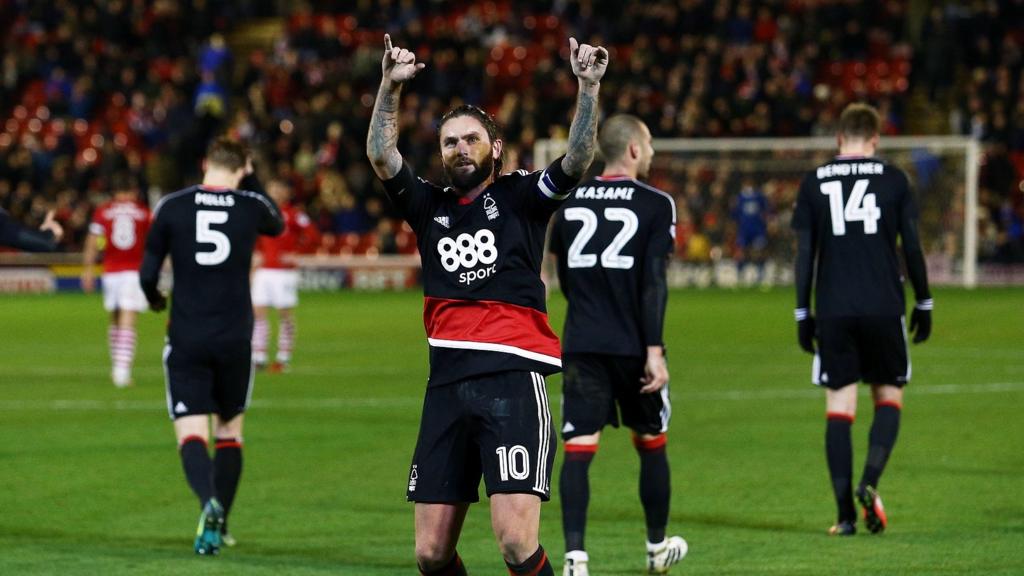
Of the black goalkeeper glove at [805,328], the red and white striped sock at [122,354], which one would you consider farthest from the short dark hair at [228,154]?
the red and white striped sock at [122,354]

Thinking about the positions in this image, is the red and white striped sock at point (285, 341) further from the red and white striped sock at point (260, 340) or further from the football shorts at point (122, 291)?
the football shorts at point (122, 291)

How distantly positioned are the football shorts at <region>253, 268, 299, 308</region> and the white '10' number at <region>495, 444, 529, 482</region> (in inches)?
503

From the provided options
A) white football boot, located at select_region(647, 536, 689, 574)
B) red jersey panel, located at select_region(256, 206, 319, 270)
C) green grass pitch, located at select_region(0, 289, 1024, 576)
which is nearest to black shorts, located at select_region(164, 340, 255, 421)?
green grass pitch, located at select_region(0, 289, 1024, 576)

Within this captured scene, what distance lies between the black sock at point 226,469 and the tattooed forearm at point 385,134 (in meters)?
3.35

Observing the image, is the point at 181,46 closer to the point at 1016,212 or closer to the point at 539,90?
the point at 539,90

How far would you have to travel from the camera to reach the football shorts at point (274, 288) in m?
18.0

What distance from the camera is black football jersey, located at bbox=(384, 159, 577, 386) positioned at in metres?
5.49

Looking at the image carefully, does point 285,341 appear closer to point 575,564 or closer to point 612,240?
point 612,240

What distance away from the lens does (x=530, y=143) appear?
3002 centimetres

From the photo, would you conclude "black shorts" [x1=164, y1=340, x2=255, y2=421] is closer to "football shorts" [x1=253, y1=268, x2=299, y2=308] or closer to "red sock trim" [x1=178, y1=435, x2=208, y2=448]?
"red sock trim" [x1=178, y1=435, x2=208, y2=448]

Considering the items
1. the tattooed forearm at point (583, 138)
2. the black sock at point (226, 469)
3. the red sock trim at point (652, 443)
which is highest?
the tattooed forearm at point (583, 138)

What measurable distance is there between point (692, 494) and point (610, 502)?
0.57m

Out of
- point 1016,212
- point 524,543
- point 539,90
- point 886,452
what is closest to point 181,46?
point 539,90

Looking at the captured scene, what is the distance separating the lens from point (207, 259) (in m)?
8.30
